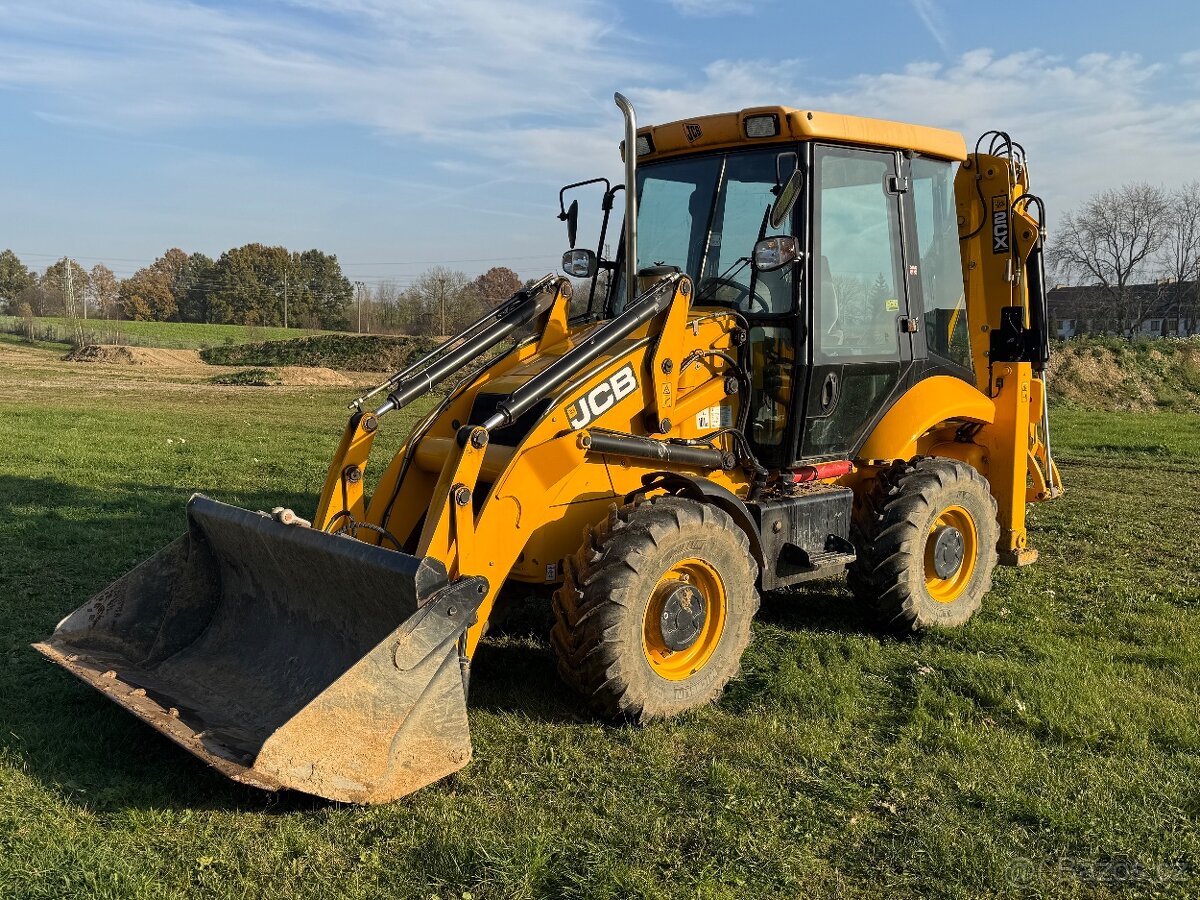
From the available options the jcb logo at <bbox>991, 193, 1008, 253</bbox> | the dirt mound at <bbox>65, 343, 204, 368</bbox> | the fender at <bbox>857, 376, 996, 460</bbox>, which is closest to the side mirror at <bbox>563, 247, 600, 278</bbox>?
the fender at <bbox>857, 376, 996, 460</bbox>

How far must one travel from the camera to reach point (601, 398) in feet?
16.7

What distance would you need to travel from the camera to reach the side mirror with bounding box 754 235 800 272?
→ 5250mm

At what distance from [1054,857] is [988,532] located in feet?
10.8

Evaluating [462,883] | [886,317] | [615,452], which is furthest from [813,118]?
[462,883]

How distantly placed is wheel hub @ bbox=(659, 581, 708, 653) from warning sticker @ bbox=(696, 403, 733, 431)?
1104 millimetres

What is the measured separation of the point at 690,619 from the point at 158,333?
205 feet

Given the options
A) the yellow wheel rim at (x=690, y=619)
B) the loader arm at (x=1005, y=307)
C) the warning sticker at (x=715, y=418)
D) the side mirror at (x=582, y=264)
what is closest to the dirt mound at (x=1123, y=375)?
the loader arm at (x=1005, y=307)

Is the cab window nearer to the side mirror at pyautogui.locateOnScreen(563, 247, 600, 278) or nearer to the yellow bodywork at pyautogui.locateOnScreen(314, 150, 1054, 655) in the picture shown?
the yellow bodywork at pyautogui.locateOnScreen(314, 150, 1054, 655)

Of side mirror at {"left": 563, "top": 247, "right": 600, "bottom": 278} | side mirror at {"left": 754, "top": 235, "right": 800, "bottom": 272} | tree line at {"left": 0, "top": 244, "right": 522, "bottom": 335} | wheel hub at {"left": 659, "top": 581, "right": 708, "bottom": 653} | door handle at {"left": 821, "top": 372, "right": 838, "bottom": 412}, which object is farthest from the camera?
tree line at {"left": 0, "top": 244, "right": 522, "bottom": 335}

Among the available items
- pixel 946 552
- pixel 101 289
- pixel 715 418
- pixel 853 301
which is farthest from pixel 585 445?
pixel 101 289

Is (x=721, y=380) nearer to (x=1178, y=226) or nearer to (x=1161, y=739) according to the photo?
(x=1161, y=739)

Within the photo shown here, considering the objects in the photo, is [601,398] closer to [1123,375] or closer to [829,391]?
[829,391]

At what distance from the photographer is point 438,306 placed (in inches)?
2272

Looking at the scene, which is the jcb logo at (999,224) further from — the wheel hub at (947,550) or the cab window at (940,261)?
the wheel hub at (947,550)
